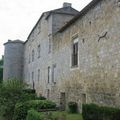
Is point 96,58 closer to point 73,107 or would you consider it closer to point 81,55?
point 81,55

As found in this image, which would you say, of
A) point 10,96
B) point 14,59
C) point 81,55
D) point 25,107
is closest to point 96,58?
→ point 81,55

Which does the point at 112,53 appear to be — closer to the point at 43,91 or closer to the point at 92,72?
the point at 92,72

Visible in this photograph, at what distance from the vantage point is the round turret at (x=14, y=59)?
52219 mm

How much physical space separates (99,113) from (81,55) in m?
7.28

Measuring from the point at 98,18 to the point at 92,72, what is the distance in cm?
308

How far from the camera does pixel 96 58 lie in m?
17.9

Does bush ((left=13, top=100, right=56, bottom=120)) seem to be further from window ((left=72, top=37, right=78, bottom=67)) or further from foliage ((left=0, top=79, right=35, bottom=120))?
window ((left=72, top=37, right=78, bottom=67))

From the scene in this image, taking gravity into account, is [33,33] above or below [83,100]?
above

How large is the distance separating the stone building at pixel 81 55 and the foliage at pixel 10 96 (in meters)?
3.07

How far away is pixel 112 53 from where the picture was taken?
15.8 m

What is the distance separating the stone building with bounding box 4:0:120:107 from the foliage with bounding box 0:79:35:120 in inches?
121

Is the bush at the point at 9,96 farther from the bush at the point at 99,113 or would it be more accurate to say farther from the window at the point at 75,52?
the bush at the point at 99,113

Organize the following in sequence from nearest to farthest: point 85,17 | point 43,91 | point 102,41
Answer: point 102,41, point 85,17, point 43,91

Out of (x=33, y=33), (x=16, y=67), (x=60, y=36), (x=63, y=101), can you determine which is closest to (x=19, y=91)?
(x=63, y=101)
